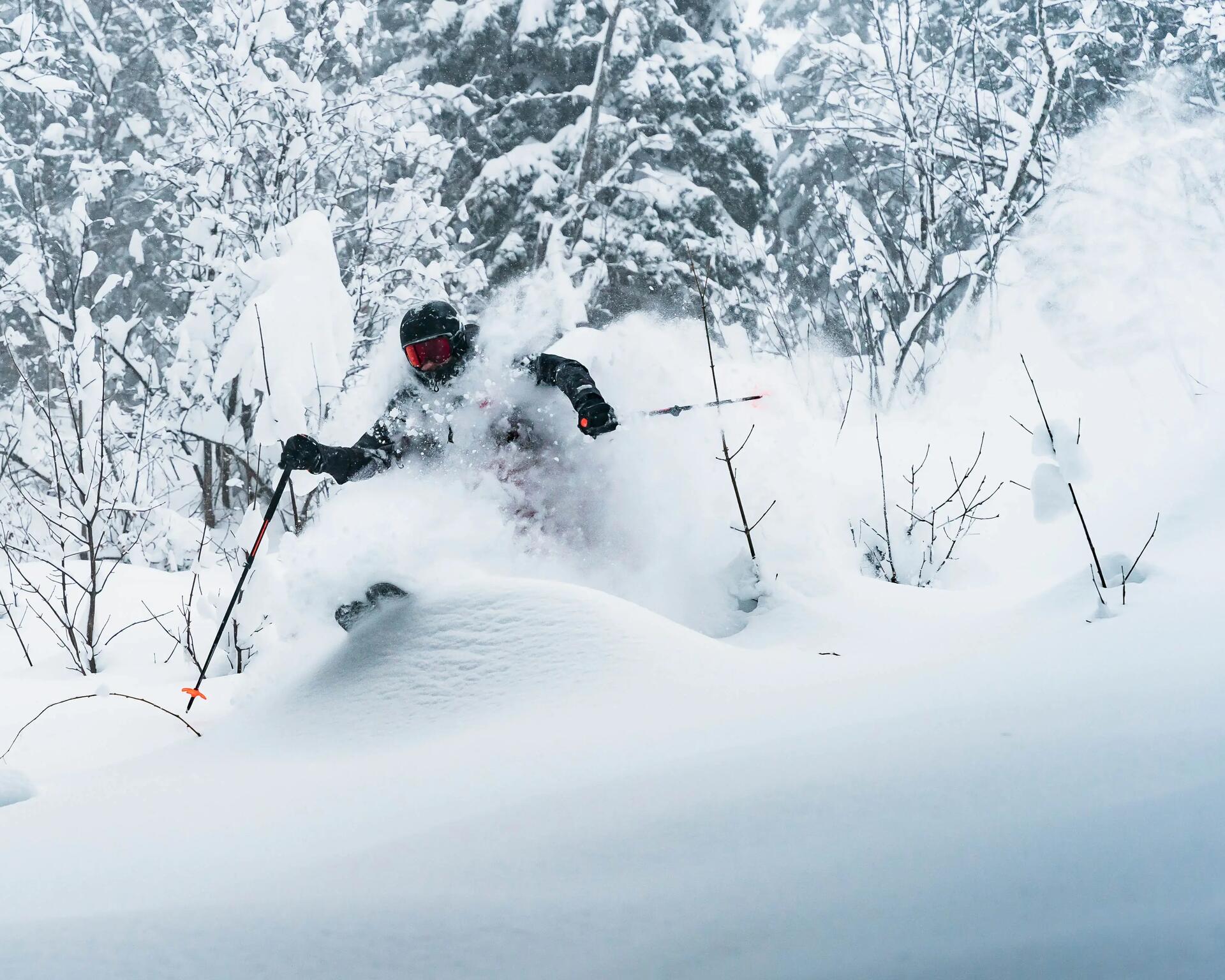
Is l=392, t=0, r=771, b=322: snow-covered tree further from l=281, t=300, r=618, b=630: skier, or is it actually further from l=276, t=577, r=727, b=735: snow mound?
l=276, t=577, r=727, b=735: snow mound

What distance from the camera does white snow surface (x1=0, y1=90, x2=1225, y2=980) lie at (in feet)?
3.79

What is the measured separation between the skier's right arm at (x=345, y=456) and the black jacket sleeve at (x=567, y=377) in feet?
2.71

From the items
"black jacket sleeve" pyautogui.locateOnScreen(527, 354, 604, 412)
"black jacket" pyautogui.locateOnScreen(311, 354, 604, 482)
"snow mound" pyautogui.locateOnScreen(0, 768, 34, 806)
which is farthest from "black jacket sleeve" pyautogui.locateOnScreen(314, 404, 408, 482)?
"snow mound" pyautogui.locateOnScreen(0, 768, 34, 806)

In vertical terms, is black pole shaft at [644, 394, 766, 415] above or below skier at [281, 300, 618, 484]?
below

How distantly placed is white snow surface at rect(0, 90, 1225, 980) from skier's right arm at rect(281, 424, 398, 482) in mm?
126

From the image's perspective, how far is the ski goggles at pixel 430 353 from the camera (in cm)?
416

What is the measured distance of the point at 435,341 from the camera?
13.6 feet

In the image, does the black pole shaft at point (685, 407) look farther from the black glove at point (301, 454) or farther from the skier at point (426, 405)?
the black glove at point (301, 454)

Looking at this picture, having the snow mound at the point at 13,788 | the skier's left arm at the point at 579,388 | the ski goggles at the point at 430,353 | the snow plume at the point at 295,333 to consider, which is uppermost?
the snow plume at the point at 295,333

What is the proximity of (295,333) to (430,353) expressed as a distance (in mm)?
1756

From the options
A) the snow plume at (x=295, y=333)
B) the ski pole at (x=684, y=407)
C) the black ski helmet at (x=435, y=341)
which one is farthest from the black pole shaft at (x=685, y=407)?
the snow plume at (x=295, y=333)

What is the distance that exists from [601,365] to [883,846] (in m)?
3.68

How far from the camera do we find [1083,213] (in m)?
8.21

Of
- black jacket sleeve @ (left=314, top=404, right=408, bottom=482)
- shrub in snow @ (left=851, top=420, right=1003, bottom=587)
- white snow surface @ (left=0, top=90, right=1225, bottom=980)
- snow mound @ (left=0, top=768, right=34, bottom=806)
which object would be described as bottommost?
shrub in snow @ (left=851, top=420, right=1003, bottom=587)
